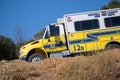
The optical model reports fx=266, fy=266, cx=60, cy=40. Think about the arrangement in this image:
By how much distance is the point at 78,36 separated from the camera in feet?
50.0

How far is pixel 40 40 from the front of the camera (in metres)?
15.4

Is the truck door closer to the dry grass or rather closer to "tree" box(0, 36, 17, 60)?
the dry grass

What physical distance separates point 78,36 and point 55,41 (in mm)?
1349

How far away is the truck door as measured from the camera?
15266 mm

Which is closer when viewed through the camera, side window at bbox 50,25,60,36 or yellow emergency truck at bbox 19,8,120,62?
yellow emergency truck at bbox 19,8,120,62

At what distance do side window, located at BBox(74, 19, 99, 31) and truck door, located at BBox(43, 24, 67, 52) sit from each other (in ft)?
3.04

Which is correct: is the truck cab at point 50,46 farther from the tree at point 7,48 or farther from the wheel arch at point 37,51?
the tree at point 7,48

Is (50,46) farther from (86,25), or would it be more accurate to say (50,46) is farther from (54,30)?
(86,25)

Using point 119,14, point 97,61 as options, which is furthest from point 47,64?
point 119,14

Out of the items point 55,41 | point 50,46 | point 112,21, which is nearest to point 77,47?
point 55,41

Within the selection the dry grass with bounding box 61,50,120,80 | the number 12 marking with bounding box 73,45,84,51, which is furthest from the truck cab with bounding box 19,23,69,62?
the dry grass with bounding box 61,50,120,80

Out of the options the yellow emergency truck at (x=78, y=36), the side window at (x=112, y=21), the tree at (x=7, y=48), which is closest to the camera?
the yellow emergency truck at (x=78, y=36)

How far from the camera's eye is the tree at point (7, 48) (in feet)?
114

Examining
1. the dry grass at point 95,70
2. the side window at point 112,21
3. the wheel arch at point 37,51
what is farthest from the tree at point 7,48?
the dry grass at point 95,70
